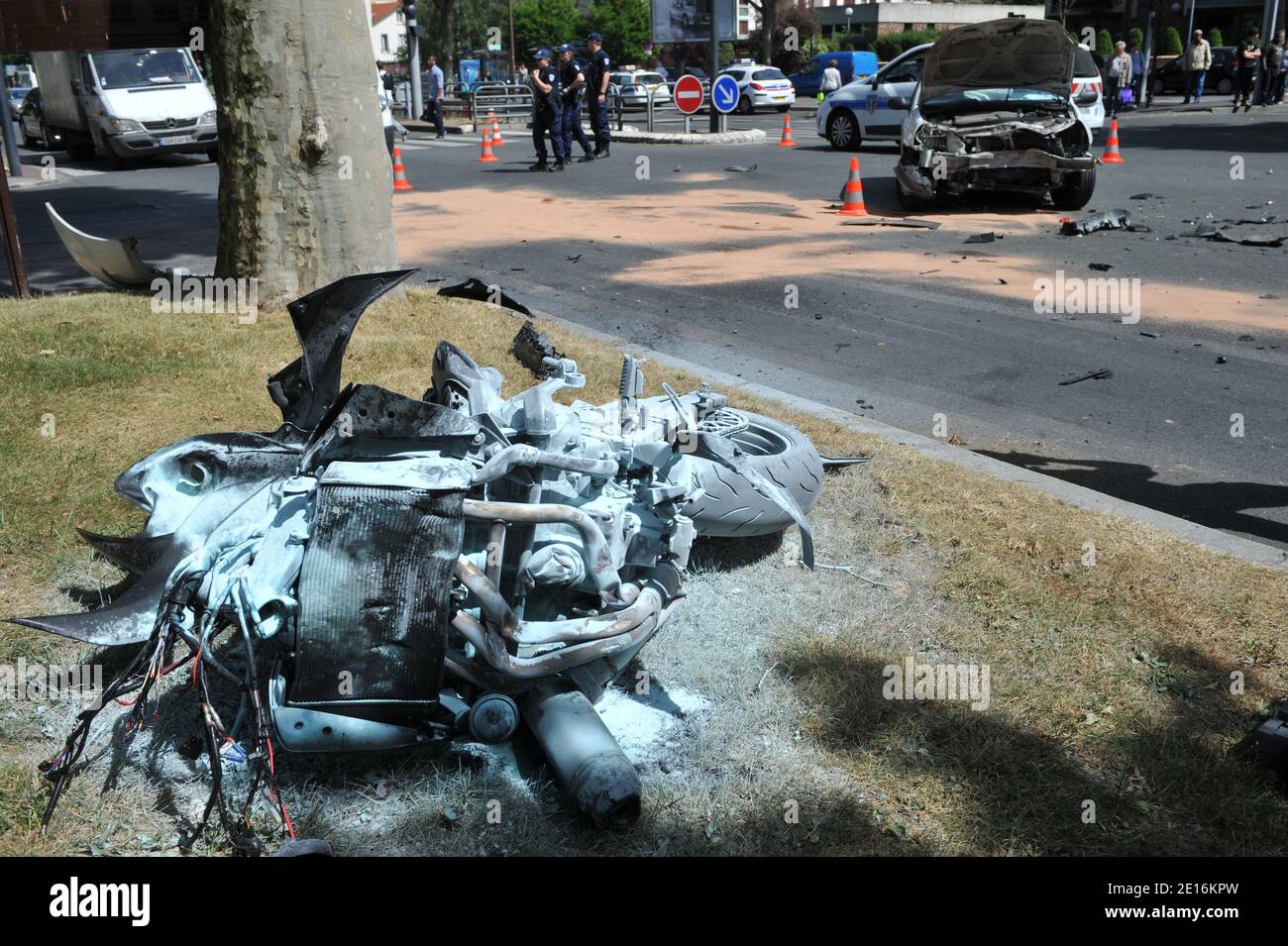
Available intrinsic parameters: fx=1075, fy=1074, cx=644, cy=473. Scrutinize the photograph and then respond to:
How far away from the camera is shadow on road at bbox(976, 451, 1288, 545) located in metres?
5.05

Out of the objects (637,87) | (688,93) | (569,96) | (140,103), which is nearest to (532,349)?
(569,96)

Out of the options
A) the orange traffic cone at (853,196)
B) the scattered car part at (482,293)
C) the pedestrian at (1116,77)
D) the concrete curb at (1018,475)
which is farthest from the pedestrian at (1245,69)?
the concrete curb at (1018,475)

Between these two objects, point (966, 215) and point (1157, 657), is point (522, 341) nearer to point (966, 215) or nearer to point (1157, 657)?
point (1157, 657)

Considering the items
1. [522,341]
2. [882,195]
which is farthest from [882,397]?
[882,195]

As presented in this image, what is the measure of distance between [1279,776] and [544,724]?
2142mm

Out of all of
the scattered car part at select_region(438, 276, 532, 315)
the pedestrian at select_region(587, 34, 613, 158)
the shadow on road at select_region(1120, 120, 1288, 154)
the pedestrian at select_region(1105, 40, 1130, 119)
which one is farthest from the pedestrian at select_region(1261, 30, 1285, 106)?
the scattered car part at select_region(438, 276, 532, 315)

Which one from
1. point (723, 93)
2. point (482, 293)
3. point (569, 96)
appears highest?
point (723, 93)

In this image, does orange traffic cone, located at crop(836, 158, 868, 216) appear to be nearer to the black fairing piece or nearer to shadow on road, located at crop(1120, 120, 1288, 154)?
shadow on road, located at crop(1120, 120, 1288, 154)

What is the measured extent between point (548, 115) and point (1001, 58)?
24.8ft

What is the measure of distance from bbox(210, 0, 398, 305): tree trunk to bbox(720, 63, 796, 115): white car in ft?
90.1

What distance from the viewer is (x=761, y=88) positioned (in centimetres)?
3303

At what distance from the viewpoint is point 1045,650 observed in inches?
150

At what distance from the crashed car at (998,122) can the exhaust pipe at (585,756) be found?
11.4 meters

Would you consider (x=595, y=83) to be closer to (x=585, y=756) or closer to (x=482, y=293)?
(x=482, y=293)
